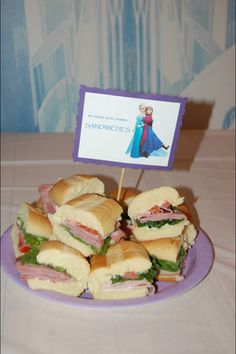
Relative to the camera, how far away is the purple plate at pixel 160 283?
86 cm

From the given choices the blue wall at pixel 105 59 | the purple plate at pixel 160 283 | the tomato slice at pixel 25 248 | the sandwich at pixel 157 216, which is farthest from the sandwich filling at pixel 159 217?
the blue wall at pixel 105 59

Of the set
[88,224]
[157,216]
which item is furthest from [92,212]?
[157,216]

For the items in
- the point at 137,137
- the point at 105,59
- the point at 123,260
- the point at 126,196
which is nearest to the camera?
the point at 123,260

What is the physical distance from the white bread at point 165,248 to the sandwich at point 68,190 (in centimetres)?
15

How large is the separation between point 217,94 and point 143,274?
1.32 metres

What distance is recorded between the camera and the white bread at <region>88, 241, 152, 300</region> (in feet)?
2.80

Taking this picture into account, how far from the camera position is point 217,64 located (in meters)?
1.98

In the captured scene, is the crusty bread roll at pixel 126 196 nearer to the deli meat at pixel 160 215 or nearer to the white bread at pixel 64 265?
the deli meat at pixel 160 215

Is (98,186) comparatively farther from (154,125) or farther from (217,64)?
(217,64)

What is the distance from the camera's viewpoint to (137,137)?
0.96 metres

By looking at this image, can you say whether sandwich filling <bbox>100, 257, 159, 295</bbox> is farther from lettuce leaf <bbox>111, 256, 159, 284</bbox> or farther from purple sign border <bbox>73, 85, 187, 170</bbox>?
purple sign border <bbox>73, 85, 187, 170</bbox>

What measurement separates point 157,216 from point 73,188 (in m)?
0.17

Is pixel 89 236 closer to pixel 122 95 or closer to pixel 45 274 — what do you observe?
pixel 45 274

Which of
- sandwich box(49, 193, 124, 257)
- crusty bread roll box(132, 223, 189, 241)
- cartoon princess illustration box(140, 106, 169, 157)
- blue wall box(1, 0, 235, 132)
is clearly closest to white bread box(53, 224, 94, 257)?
sandwich box(49, 193, 124, 257)
